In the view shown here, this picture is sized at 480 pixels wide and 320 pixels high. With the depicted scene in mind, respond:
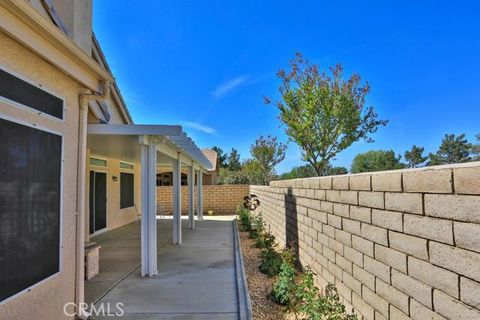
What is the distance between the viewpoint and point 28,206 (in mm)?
3598

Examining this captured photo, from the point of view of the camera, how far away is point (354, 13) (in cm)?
1622

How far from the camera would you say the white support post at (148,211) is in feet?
23.7

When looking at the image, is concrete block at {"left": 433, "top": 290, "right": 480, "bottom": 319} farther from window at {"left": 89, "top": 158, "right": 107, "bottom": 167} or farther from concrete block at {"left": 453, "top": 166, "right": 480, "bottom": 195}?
window at {"left": 89, "top": 158, "right": 107, "bottom": 167}

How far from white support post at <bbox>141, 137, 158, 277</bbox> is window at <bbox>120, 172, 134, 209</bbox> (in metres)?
9.33

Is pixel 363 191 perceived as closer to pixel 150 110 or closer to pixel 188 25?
pixel 188 25

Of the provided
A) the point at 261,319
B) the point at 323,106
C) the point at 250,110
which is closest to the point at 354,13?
the point at 323,106

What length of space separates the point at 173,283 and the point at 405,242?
4671mm

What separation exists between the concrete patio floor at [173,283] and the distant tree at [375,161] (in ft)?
82.8

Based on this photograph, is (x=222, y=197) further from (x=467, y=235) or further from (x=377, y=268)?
(x=467, y=235)

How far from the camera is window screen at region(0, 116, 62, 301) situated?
3.24 meters

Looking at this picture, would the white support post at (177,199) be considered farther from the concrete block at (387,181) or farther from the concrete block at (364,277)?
the concrete block at (387,181)

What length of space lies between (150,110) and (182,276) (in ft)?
94.8

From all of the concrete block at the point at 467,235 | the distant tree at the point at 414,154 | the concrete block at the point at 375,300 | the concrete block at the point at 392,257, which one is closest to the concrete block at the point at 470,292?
the concrete block at the point at 467,235

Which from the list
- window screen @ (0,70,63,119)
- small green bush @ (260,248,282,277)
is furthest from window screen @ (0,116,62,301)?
small green bush @ (260,248,282,277)
